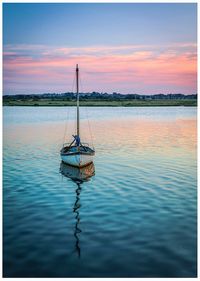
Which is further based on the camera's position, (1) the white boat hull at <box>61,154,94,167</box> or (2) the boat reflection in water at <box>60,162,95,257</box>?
(1) the white boat hull at <box>61,154,94,167</box>

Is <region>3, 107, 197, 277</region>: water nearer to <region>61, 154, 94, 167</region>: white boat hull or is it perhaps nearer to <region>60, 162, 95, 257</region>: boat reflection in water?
<region>60, 162, 95, 257</region>: boat reflection in water

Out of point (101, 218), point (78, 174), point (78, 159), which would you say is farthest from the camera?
point (78, 159)

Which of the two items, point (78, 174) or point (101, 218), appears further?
point (78, 174)

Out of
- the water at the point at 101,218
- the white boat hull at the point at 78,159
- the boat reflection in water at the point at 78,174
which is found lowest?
the water at the point at 101,218

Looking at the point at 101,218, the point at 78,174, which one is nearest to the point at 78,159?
the point at 78,174

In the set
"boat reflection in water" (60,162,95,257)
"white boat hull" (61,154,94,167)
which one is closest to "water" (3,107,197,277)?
"boat reflection in water" (60,162,95,257)

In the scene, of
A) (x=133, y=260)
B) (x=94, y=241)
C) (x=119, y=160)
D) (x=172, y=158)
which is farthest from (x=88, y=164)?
(x=133, y=260)

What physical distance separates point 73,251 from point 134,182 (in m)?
13.0

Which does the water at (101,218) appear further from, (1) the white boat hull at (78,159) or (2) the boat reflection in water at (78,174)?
(1) the white boat hull at (78,159)

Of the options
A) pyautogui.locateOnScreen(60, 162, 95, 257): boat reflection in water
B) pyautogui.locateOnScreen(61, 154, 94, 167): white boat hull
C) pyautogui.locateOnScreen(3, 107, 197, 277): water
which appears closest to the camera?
pyautogui.locateOnScreen(3, 107, 197, 277): water

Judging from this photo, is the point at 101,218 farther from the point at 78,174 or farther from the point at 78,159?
the point at 78,159

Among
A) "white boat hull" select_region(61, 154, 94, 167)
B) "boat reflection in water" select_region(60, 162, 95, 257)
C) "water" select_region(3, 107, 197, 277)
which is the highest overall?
"white boat hull" select_region(61, 154, 94, 167)

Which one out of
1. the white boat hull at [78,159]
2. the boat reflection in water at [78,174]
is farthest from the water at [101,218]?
the white boat hull at [78,159]

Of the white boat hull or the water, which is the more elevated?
the white boat hull
